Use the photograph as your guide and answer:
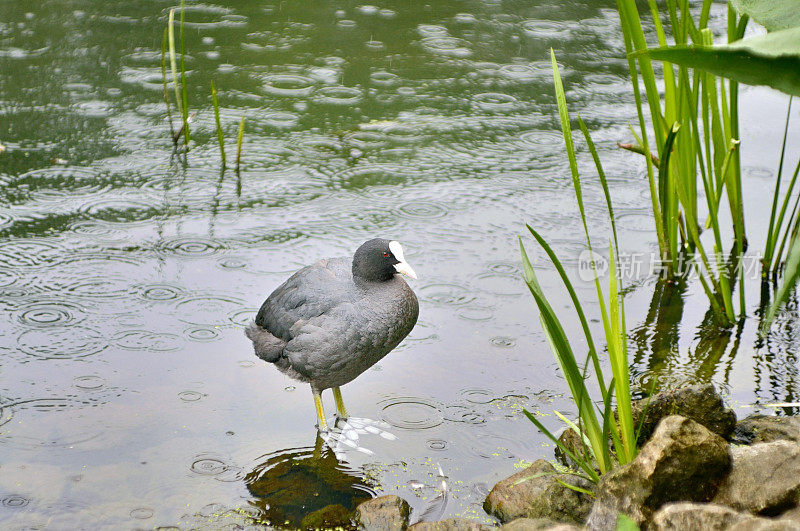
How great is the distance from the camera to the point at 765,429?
124 inches

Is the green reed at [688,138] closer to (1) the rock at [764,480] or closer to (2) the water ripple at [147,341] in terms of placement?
(1) the rock at [764,480]

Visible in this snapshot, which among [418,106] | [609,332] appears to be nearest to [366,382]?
[609,332]

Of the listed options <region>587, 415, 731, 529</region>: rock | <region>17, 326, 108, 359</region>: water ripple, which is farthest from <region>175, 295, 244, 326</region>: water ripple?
<region>587, 415, 731, 529</region>: rock

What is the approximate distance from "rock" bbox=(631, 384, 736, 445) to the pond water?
43 centimetres

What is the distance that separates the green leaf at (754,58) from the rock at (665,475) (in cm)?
113

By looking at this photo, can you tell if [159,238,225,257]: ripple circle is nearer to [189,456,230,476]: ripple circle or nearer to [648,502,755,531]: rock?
[189,456,230,476]: ripple circle

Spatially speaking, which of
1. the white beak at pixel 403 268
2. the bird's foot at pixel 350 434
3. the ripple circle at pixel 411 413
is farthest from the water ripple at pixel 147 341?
the white beak at pixel 403 268

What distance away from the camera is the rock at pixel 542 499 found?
112 inches

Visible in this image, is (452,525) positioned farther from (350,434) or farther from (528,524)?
(350,434)

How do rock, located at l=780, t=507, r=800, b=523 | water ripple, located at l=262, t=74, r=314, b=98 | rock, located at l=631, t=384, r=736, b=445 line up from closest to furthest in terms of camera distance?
rock, located at l=780, t=507, r=800, b=523
rock, located at l=631, t=384, r=736, b=445
water ripple, located at l=262, t=74, r=314, b=98

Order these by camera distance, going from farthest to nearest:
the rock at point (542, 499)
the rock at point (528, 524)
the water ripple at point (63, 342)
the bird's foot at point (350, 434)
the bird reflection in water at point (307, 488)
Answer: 1. the water ripple at point (63, 342)
2. the bird's foot at point (350, 434)
3. the bird reflection in water at point (307, 488)
4. the rock at point (542, 499)
5. the rock at point (528, 524)

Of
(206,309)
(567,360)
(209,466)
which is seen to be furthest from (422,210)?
(567,360)

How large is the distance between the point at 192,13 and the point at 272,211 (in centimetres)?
355

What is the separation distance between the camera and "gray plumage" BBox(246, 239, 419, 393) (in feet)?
11.0
